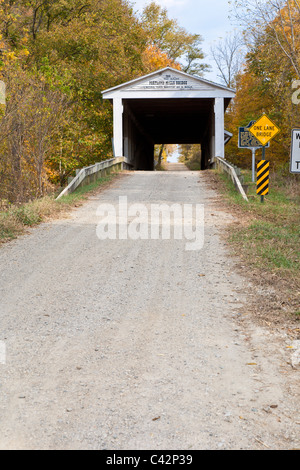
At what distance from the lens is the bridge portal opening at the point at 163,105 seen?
76.8 feet


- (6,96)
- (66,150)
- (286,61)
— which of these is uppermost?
(286,61)

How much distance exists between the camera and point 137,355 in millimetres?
4109

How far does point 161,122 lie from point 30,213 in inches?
1047

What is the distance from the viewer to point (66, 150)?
22.2 m

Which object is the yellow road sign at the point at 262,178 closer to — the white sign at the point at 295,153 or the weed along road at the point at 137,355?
the white sign at the point at 295,153

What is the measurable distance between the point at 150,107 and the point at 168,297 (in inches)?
960

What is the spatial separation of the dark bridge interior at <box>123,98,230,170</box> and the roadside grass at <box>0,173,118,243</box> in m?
13.6

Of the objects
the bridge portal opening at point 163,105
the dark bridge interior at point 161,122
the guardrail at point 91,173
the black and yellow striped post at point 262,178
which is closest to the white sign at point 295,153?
the black and yellow striped post at point 262,178

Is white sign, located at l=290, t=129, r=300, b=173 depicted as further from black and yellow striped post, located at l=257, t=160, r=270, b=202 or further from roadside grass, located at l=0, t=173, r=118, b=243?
roadside grass, located at l=0, t=173, r=118, b=243

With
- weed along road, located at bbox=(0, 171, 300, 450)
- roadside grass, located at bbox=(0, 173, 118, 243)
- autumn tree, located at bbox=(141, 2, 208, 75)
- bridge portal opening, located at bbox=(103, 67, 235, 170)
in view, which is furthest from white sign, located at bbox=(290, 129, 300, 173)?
autumn tree, located at bbox=(141, 2, 208, 75)

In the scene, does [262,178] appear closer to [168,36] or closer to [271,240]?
[271,240]

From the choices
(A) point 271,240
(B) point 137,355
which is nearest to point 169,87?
(A) point 271,240

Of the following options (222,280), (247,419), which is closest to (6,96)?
(222,280)

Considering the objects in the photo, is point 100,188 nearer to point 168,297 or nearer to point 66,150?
point 66,150
